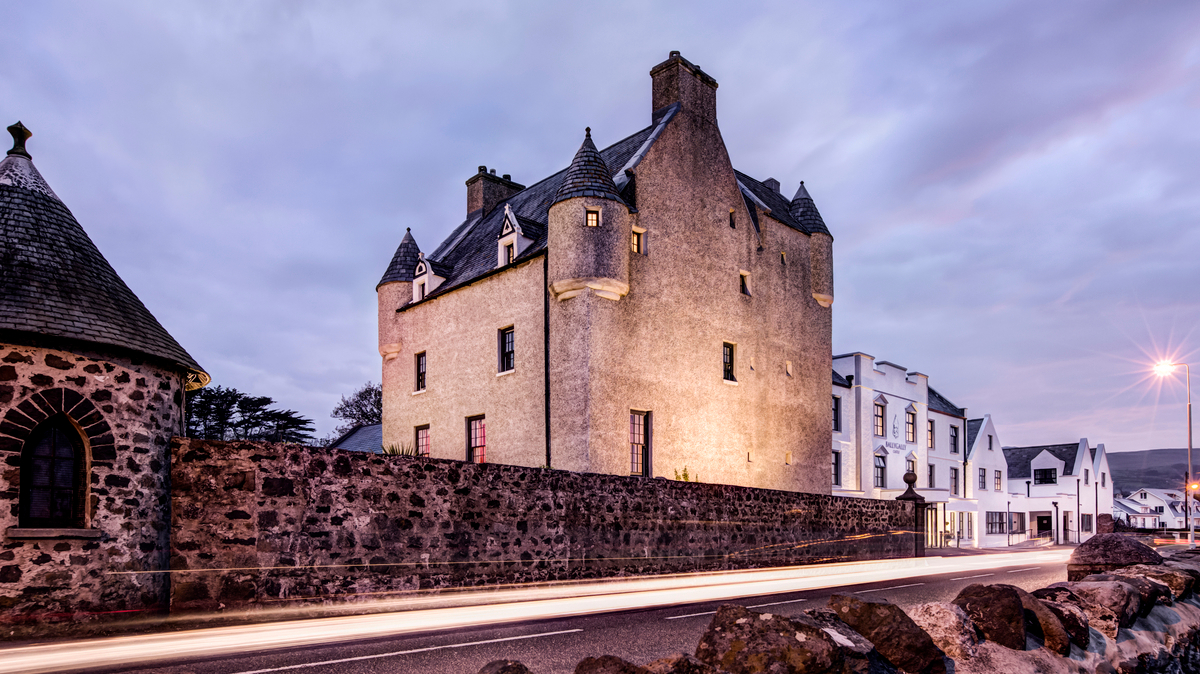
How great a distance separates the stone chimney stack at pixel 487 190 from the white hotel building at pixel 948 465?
18.5 metres

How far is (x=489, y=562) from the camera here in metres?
14.7

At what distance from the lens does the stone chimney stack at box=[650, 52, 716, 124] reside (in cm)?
2745

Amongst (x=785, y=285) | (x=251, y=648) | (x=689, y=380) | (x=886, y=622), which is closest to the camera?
(x=886, y=622)

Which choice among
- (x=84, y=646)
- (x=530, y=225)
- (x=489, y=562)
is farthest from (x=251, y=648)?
(x=530, y=225)

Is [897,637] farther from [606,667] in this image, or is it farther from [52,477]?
[52,477]

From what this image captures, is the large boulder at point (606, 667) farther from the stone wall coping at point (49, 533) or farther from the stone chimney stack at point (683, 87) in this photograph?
the stone chimney stack at point (683, 87)

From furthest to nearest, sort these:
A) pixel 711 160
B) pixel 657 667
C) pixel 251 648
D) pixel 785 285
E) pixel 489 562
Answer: pixel 785 285, pixel 711 160, pixel 489 562, pixel 251 648, pixel 657 667

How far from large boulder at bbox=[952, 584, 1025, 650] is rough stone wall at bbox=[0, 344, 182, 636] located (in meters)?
11.4

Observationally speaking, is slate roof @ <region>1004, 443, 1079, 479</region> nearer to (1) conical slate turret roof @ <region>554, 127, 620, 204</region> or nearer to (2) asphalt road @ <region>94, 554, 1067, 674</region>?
(1) conical slate turret roof @ <region>554, 127, 620, 204</region>

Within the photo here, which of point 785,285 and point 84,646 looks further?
point 785,285

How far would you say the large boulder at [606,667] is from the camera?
3.35 m

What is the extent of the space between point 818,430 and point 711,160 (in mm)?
11742

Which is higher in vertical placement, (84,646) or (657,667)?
(657,667)

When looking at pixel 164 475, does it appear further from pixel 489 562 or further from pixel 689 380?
pixel 689 380
